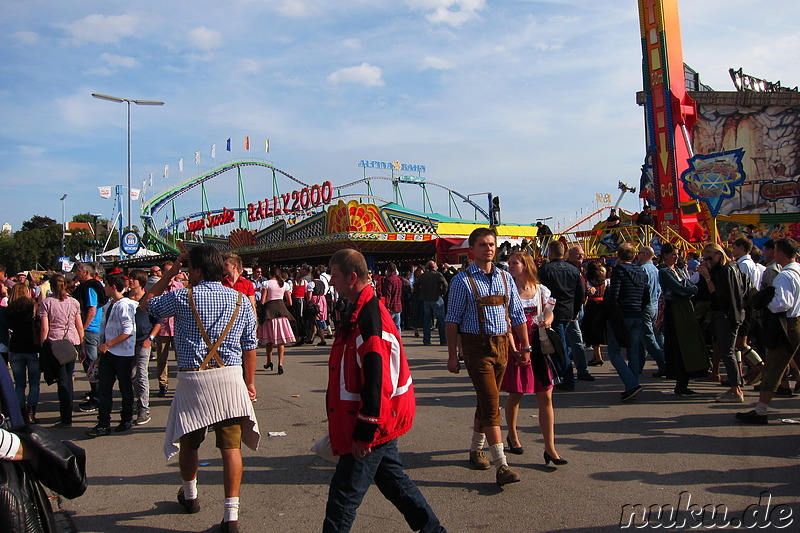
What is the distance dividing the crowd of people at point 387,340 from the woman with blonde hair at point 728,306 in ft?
0.05

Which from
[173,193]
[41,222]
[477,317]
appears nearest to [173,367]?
[477,317]

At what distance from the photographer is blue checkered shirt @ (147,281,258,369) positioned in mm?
3943

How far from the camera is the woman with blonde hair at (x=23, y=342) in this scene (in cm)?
697

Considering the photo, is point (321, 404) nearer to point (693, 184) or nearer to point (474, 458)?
point (474, 458)

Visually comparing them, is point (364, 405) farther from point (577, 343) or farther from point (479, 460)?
point (577, 343)

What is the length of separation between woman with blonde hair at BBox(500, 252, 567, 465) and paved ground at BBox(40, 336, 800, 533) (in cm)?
22

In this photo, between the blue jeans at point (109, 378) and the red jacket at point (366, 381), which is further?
the blue jeans at point (109, 378)

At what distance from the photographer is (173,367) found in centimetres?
1165

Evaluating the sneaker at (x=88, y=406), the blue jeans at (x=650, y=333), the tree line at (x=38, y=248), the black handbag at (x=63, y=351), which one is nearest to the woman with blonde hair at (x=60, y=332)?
the black handbag at (x=63, y=351)

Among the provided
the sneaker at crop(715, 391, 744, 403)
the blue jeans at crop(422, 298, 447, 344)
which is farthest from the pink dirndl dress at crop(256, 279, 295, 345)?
the sneaker at crop(715, 391, 744, 403)

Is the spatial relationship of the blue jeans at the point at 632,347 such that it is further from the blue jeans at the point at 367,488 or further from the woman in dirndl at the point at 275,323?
the woman in dirndl at the point at 275,323

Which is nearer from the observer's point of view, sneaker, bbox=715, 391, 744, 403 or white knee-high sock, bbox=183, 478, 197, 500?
white knee-high sock, bbox=183, 478, 197, 500

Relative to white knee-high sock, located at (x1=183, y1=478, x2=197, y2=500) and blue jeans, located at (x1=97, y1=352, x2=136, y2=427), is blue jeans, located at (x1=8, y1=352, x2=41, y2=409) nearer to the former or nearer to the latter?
blue jeans, located at (x1=97, y1=352, x2=136, y2=427)

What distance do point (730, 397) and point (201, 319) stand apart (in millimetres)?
5996
